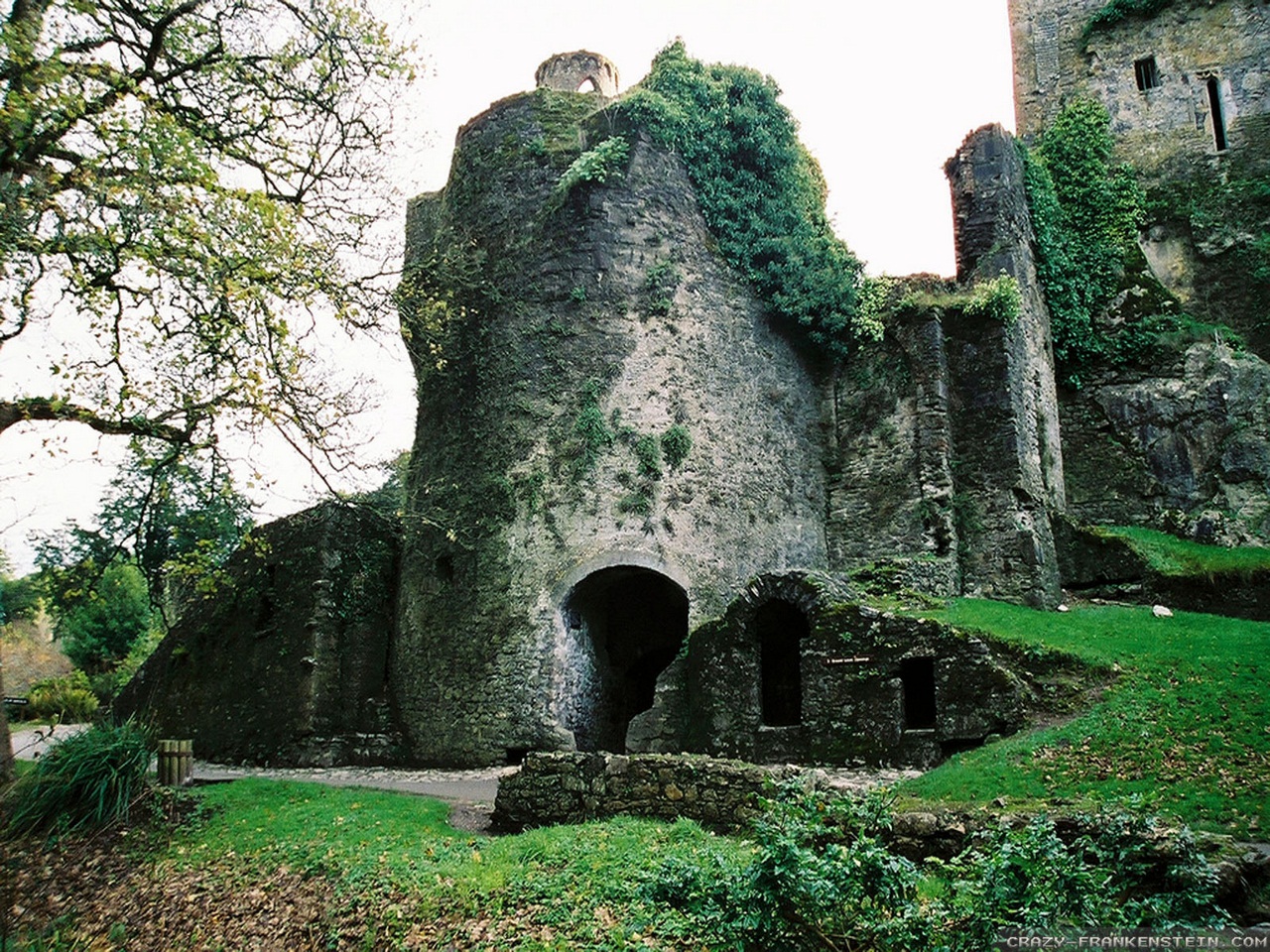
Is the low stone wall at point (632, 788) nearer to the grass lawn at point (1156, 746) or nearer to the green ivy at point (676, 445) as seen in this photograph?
the grass lawn at point (1156, 746)

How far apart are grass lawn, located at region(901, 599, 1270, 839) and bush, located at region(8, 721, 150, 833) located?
9080mm

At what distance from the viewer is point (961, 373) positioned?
66.3ft

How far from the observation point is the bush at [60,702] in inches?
1021

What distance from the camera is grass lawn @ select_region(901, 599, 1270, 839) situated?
8.87 m

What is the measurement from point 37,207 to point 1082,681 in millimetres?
13933

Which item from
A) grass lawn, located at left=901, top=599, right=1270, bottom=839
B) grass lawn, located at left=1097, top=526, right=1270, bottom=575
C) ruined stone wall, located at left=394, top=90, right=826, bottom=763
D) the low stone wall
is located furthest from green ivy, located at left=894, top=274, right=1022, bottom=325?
the low stone wall

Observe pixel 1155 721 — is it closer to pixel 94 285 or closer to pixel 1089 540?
pixel 1089 540

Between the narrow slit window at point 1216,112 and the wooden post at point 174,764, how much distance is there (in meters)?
27.7

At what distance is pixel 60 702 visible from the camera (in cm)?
2619

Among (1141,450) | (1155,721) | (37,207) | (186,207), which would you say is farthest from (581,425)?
(1141,450)

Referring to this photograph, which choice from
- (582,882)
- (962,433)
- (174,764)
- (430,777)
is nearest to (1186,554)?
(962,433)

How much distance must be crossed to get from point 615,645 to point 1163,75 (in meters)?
22.3

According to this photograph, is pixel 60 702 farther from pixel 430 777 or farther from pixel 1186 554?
pixel 1186 554

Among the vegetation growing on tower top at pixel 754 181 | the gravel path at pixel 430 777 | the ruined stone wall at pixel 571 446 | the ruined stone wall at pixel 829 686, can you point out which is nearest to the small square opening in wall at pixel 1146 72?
the vegetation growing on tower top at pixel 754 181
